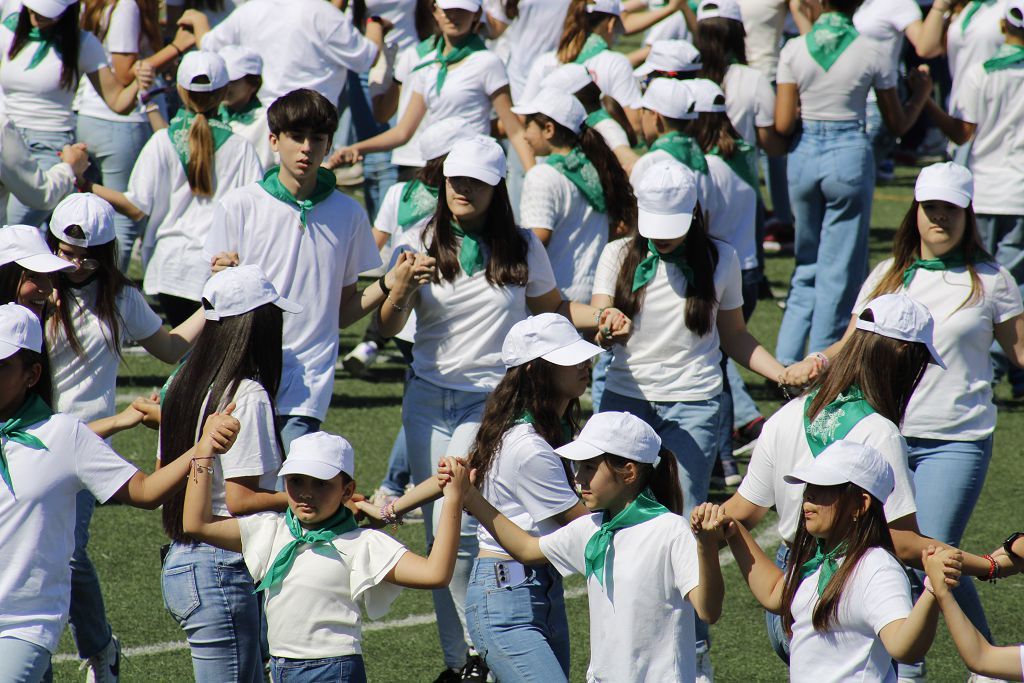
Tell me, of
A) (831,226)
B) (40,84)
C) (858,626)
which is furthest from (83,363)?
(831,226)

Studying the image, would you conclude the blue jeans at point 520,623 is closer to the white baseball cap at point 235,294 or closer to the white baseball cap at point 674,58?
the white baseball cap at point 235,294

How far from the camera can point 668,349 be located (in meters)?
6.05

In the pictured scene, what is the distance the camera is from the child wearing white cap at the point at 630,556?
446cm

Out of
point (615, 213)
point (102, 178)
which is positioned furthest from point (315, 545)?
point (102, 178)

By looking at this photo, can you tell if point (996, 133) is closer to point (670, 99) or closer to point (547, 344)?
point (670, 99)

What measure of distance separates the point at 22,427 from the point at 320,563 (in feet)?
3.13

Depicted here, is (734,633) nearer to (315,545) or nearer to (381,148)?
(315,545)

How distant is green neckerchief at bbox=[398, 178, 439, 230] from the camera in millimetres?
6738

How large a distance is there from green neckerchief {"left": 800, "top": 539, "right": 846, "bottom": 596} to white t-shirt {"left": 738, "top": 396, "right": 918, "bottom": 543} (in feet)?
1.64

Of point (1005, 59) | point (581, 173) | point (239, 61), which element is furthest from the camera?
point (1005, 59)

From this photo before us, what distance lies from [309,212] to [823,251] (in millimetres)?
4657

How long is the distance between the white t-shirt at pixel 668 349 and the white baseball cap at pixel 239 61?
3136 mm

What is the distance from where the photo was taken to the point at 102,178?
1063 centimetres

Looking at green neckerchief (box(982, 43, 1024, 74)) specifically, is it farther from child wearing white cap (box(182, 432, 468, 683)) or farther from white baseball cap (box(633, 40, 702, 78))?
child wearing white cap (box(182, 432, 468, 683))
